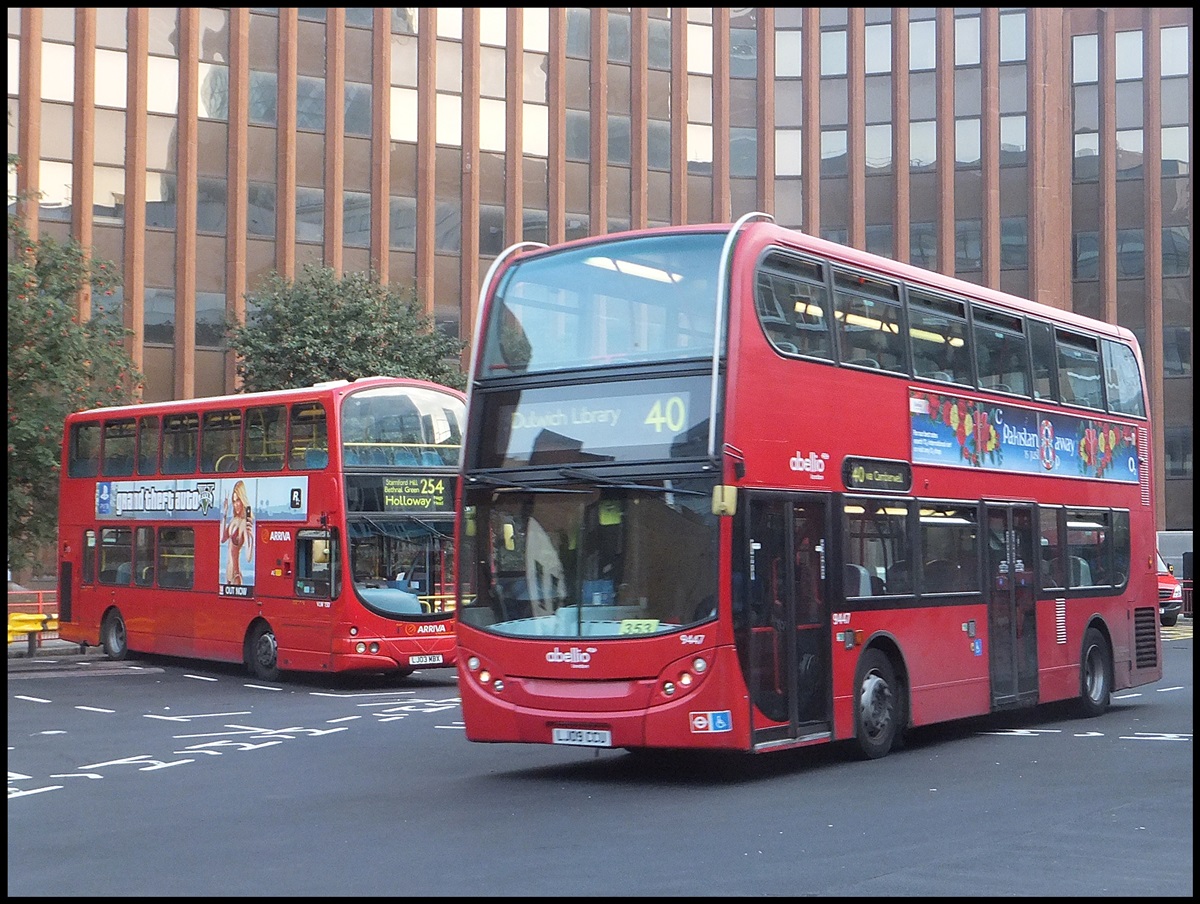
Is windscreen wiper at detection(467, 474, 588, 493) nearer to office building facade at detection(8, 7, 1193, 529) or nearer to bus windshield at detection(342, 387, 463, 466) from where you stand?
bus windshield at detection(342, 387, 463, 466)

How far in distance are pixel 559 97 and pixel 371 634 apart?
33.9 metres

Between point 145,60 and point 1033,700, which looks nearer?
point 1033,700

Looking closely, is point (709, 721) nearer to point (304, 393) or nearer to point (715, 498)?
point (715, 498)

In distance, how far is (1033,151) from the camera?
58094mm

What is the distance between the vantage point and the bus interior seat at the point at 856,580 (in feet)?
45.7

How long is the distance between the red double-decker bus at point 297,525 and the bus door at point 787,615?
10.3 metres

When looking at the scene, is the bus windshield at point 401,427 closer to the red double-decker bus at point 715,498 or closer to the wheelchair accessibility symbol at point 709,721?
the red double-decker bus at point 715,498

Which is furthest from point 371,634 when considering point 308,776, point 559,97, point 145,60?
point 559,97

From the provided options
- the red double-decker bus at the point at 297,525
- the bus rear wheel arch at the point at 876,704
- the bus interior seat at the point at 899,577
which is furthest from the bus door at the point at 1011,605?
the red double-decker bus at the point at 297,525

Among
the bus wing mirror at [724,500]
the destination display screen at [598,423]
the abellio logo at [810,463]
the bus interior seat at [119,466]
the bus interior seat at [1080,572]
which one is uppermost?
the bus interior seat at [119,466]

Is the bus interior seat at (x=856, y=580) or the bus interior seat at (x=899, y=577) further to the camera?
the bus interior seat at (x=899, y=577)

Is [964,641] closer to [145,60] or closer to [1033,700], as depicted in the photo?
[1033,700]

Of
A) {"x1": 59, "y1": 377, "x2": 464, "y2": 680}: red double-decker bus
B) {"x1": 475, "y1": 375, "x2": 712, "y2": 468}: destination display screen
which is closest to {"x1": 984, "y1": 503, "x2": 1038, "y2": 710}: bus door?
{"x1": 475, "y1": 375, "x2": 712, "y2": 468}: destination display screen

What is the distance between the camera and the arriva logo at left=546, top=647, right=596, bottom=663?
41.3 ft
